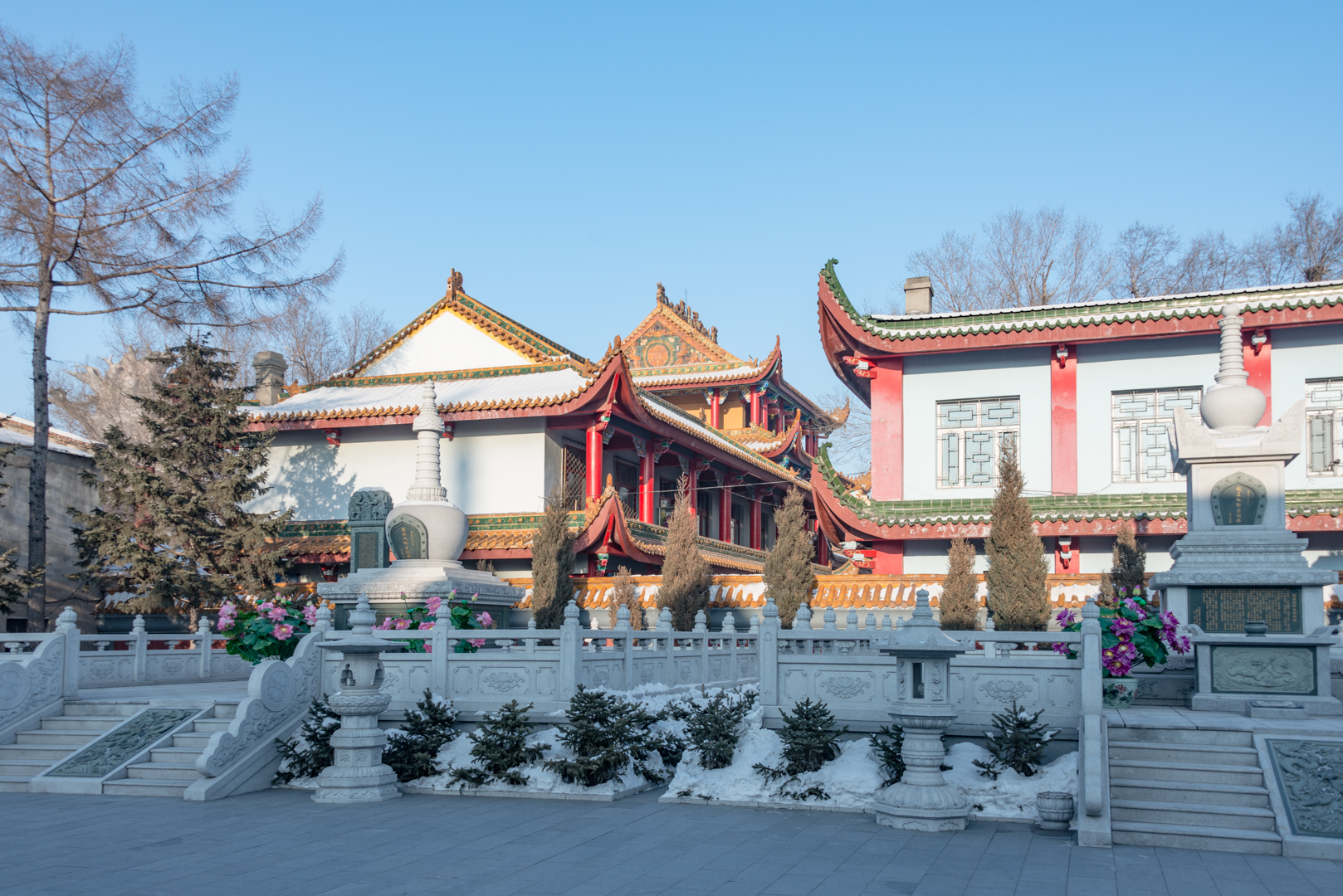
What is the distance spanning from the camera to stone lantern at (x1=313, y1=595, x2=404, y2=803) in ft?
33.7

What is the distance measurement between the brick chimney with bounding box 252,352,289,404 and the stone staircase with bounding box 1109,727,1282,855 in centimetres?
2370

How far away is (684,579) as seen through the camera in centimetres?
2155

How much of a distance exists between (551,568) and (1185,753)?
13.5 metres

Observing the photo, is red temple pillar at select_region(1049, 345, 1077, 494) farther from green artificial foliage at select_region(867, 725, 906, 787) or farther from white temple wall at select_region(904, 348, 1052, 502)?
green artificial foliage at select_region(867, 725, 906, 787)

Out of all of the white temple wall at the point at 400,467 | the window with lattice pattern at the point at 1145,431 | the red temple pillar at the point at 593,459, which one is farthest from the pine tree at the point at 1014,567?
the white temple wall at the point at 400,467

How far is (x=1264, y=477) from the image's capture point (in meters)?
12.7

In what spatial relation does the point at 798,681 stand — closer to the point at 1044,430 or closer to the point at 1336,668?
the point at 1336,668

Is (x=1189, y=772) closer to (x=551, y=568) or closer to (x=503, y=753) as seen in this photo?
(x=503, y=753)

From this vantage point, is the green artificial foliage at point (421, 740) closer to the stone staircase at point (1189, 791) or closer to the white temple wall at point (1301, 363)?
the stone staircase at point (1189, 791)

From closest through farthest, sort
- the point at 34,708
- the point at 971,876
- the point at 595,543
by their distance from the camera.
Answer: the point at 971,876 < the point at 34,708 < the point at 595,543

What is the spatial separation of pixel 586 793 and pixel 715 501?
78.4 feet

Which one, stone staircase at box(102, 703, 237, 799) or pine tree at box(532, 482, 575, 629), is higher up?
pine tree at box(532, 482, 575, 629)

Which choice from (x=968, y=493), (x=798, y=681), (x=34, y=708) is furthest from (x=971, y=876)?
(x=968, y=493)

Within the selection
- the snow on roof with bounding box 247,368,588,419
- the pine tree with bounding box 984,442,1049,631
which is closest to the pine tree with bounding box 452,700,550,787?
the pine tree with bounding box 984,442,1049,631
